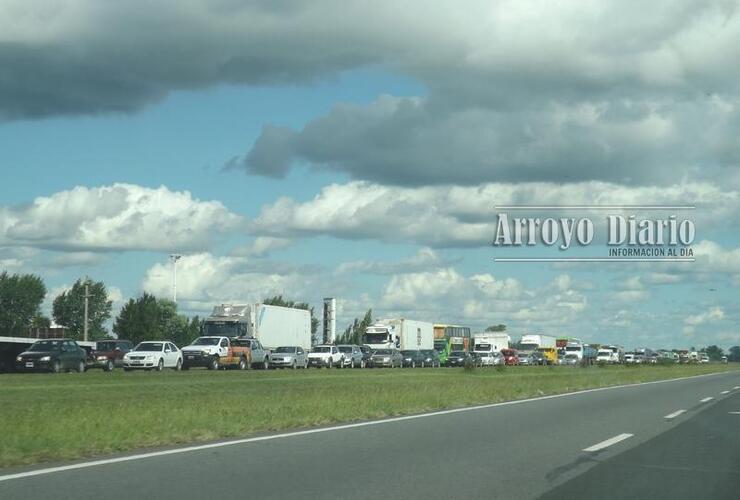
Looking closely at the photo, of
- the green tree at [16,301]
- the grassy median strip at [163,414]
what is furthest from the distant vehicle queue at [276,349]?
the green tree at [16,301]

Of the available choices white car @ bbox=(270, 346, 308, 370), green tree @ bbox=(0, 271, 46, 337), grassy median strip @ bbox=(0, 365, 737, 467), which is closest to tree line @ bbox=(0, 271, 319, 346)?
green tree @ bbox=(0, 271, 46, 337)

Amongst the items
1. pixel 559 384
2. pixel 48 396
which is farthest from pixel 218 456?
pixel 559 384

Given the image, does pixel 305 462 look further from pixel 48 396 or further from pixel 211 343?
pixel 211 343

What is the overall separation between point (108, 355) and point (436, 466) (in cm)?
4872

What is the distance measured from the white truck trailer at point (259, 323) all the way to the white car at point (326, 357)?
2.35m

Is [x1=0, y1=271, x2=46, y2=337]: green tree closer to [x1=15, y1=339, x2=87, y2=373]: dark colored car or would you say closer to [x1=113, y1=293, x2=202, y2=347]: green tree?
[x1=113, y1=293, x2=202, y2=347]: green tree

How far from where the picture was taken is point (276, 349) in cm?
6906

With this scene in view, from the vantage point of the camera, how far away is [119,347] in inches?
2387

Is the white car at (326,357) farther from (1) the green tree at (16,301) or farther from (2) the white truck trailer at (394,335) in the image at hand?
(1) the green tree at (16,301)

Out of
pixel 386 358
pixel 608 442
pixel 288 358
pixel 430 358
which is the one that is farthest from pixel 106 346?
pixel 608 442

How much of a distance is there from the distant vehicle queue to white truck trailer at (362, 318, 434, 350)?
81 mm

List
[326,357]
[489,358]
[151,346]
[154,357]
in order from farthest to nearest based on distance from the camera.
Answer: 1. [489,358]
2. [326,357]
3. [151,346]
4. [154,357]

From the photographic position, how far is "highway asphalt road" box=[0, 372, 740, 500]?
10531mm

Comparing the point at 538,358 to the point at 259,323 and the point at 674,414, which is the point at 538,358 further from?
the point at 674,414
